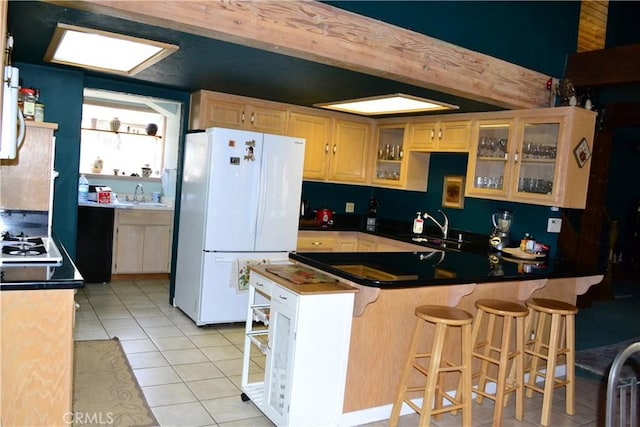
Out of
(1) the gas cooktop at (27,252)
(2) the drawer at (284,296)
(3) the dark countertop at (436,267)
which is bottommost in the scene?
(2) the drawer at (284,296)

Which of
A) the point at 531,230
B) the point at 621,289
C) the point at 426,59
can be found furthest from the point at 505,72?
the point at 621,289

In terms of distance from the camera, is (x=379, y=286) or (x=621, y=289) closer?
(x=379, y=286)

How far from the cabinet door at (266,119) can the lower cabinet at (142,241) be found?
72.2 inches

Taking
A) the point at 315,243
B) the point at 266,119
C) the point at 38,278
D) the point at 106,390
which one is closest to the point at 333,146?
the point at 266,119

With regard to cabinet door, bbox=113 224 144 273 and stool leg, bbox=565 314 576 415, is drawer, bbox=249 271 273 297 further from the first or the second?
cabinet door, bbox=113 224 144 273

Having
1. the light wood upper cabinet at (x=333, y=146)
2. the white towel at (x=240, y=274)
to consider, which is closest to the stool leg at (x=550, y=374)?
the white towel at (x=240, y=274)

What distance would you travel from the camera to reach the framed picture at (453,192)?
5199 mm

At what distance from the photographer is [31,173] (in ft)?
11.2

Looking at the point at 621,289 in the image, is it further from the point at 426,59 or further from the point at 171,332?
the point at 171,332

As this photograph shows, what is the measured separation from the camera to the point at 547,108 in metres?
4.11

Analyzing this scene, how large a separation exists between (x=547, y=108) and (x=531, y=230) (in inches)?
42.7

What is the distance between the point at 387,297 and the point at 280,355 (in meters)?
0.70

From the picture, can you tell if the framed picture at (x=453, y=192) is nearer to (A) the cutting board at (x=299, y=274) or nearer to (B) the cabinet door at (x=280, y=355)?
(A) the cutting board at (x=299, y=274)

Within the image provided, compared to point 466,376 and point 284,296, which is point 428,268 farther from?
point 284,296
